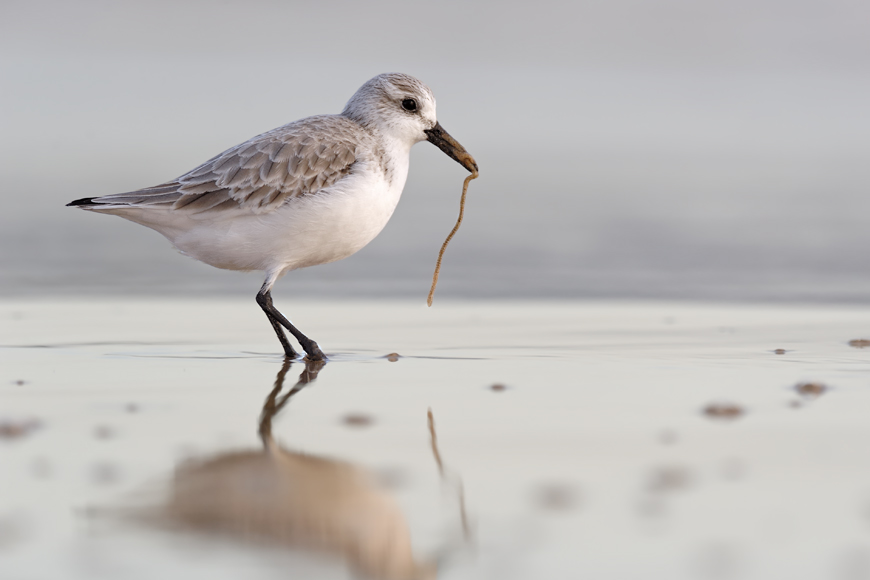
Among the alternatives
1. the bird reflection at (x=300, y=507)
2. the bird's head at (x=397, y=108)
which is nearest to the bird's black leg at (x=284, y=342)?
the bird's head at (x=397, y=108)

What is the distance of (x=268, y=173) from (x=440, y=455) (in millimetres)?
2408

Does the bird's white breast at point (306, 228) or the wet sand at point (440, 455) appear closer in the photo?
the wet sand at point (440, 455)

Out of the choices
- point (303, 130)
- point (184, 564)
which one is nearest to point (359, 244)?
point (303, 130)

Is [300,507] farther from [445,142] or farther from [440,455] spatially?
[445,142]

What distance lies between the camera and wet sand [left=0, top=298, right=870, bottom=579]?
2602mm

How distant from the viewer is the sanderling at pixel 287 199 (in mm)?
5293

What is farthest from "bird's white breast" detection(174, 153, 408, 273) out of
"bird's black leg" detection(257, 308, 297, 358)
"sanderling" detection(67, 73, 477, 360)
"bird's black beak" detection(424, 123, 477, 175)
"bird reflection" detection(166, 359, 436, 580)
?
"bird reflection" detection(166, 359, 436, 580)

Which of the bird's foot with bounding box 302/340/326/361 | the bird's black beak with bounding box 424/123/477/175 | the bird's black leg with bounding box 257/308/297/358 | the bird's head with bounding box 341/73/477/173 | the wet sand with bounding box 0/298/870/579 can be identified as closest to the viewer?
the wet sand with bounding box 0/298/870/579

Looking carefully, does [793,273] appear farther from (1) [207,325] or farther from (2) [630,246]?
(1) [207,325]

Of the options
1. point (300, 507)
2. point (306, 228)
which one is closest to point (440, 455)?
point (300, 507)

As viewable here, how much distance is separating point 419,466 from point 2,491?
124 cm

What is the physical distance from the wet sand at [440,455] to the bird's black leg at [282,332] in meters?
0.12

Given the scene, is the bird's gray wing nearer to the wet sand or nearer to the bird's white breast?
the bird's white breast

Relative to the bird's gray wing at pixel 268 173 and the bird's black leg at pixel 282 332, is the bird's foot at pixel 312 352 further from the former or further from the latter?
the bird's gray wing at pixel 268 173
